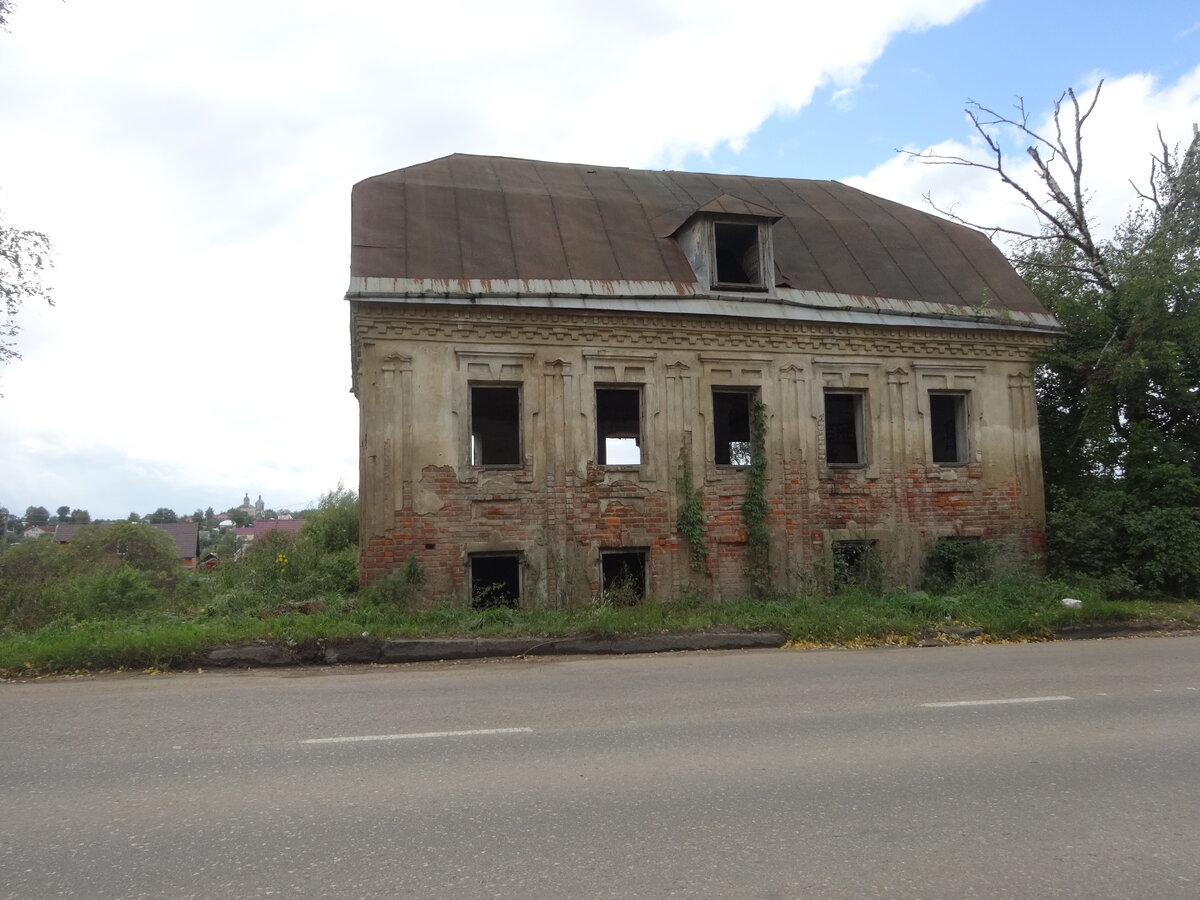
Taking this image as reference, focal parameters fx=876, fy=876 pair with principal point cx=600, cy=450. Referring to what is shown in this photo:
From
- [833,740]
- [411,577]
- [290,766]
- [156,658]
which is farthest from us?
[411,577]

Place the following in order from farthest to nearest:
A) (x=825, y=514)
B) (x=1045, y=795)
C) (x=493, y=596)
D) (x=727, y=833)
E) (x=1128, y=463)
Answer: (x=1128, y=463)
(x=825, y=514)
(x=493, y=596)
(x=1045, y=795)
(x=727, y=833)

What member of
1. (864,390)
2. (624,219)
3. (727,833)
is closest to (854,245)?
(864,390)

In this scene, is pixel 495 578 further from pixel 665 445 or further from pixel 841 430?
pixel 841 430

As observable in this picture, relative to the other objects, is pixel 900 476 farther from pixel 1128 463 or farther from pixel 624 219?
pixel 624 219

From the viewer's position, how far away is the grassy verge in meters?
9.62

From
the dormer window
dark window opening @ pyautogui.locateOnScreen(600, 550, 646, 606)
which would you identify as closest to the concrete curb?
dark window opening @ pyautogui.locateOnScreen(600, 550, 646, 606)

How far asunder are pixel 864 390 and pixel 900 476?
167cm

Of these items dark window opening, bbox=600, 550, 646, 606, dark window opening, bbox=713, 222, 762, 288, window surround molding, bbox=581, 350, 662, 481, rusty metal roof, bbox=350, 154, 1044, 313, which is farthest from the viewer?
dark window opening, bbox=713, 222, 762, 288

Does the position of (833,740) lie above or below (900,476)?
below

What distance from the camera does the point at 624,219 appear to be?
16766 mm

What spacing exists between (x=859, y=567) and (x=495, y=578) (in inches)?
250

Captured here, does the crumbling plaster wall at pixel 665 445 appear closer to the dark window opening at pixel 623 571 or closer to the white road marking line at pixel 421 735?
the dark window opening at pixel 623 571

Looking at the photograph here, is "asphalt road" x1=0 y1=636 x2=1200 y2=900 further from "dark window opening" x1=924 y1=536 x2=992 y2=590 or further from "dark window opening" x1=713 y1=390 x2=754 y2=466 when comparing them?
"dark window opening" x1=713 y1=390 x2=754 y2=466

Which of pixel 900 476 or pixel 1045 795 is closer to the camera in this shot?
pixel 1045 795
